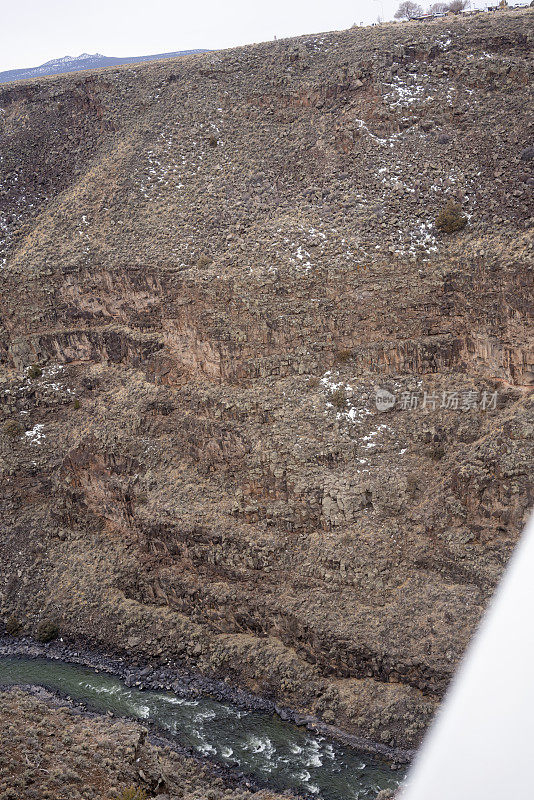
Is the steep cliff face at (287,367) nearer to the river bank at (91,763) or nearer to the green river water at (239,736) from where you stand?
the green river water at (239,736)

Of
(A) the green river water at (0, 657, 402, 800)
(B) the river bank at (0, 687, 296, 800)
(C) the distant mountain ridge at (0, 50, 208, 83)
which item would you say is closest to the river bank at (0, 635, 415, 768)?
(A) the green river water at (0, 657, 402, 800)

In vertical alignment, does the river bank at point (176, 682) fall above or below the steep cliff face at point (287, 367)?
below

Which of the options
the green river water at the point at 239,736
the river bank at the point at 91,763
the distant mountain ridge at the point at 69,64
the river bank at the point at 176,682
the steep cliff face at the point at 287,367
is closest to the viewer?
the river bank at the point at 91,763

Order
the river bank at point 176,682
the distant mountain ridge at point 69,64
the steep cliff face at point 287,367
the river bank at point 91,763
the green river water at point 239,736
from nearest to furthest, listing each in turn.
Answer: the river bank at point 91,763, the green river water at point 239,736, the river bank at point 176,682, the steep cliff face at point 287,367, the distant mountain ridge at point 69,64

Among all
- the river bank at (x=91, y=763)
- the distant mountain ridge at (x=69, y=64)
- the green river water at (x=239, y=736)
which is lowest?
the green river water at (x=239, y=736)

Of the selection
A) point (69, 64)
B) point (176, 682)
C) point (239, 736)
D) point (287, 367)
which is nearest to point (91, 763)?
point (239, 736)

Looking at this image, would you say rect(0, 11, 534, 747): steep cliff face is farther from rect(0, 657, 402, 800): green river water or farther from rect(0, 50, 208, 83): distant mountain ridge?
rect(0, 50, 208, 83): distant mountain ridge

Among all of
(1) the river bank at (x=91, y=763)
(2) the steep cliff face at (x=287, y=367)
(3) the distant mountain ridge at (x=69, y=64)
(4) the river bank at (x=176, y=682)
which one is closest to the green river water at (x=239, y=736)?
(4) the river bank at (x=176, y=682)
